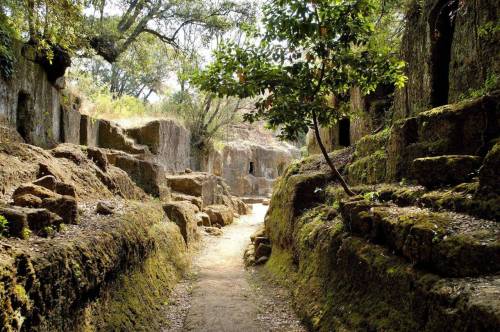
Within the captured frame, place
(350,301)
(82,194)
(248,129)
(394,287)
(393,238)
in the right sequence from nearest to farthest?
(394,287) < (393,238) < (350,301) < (82,194) < (248,129)

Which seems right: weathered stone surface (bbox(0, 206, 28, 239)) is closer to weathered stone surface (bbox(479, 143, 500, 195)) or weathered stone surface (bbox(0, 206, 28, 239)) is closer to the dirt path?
the dirt path

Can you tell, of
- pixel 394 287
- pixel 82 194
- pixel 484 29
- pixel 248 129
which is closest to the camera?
pixel 394 287

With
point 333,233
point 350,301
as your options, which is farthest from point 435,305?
point 333,233

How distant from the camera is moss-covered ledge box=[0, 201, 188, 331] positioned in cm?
318

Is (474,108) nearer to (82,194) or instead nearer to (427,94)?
(427,94)

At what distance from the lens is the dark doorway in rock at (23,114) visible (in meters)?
8.56

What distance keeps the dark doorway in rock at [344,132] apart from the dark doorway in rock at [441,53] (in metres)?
6.22

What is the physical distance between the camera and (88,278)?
14.1 ft

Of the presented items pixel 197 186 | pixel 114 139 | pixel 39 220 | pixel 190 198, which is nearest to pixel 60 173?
pixel 39 220

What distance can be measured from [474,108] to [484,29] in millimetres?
1570

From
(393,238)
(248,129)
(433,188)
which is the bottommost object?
(393,238)

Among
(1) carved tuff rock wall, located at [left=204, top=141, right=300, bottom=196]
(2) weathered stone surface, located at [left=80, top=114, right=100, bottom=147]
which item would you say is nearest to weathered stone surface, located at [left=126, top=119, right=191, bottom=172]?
(2) weathered stone surface, located at [left=80, top=114, right=100, bottom=147]

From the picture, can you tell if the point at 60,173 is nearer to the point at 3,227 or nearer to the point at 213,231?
the point at 3,227

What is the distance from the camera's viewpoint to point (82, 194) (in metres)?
7.44
